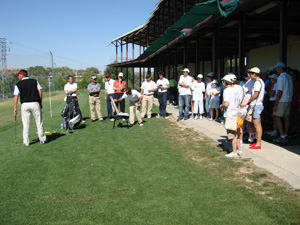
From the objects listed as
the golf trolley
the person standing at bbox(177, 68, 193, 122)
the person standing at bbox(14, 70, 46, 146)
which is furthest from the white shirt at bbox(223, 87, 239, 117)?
the golf trolley

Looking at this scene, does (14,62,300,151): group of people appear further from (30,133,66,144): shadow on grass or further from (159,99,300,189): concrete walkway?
(30,133,66,144): shadow on grass

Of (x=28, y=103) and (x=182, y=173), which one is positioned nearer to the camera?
(x=182, y=173)

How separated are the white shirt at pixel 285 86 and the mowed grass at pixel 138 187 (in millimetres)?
1925

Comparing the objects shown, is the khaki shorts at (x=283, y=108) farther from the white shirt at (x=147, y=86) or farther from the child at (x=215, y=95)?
the white shirt at (x=147, y=86)

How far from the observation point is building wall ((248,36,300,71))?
538 inches

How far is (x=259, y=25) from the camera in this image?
1208cm

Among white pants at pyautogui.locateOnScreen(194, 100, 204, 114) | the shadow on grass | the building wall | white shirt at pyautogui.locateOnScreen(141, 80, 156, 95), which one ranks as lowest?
the shadow on grass

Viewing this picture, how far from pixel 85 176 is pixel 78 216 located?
1.60 meters

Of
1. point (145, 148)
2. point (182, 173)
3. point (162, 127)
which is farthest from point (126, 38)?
point (182, 173)

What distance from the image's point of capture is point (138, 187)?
470 cm

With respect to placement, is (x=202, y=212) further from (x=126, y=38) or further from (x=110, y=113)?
(x=126, y=38)

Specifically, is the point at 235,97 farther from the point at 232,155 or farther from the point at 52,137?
the point at 52,137

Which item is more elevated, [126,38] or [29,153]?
[126,38]

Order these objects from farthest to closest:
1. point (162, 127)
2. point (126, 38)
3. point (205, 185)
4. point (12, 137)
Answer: point (126, 38) → point (162, 127) → point (12, 137) → point (205, 185)
